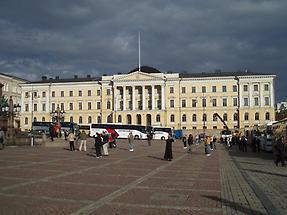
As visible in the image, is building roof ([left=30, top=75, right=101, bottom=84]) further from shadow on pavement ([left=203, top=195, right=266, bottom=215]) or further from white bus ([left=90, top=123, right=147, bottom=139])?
shadow on pavement ([left=203, top=195, right=266, bottom=215])

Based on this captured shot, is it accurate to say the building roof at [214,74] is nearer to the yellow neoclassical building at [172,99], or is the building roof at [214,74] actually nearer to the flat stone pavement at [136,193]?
the yellow neoclassical building at [172,99]

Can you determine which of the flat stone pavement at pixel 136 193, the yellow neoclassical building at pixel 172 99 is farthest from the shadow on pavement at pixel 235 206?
the yellow neoclassical building at pixel 172 99

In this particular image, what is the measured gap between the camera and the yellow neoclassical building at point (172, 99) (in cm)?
10531

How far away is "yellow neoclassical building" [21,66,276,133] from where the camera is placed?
4146 inches

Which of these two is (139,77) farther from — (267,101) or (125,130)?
(267,101)

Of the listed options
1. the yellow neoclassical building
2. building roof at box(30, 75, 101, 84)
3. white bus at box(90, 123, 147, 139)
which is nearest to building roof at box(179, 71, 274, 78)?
the yellow neoclassical building

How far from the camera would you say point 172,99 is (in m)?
109

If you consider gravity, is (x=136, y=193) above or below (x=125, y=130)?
below

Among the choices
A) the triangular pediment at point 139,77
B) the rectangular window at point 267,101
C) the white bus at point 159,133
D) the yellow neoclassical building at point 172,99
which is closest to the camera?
the white bus at point 159,133

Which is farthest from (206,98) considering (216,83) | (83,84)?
(83,84)

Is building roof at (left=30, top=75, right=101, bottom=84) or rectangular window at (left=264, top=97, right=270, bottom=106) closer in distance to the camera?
rectangular window at (left=264, top=97, right=270, bottom=106)

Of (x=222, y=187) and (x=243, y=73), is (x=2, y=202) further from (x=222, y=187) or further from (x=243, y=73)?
(x=243, y=73)

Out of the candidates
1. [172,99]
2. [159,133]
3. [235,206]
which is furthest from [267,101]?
[235,206]

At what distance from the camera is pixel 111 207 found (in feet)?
29.7
